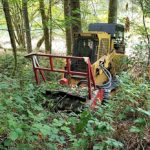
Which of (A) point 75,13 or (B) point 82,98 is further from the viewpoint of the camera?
(A) point 75,13

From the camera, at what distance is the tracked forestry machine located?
6574 mm

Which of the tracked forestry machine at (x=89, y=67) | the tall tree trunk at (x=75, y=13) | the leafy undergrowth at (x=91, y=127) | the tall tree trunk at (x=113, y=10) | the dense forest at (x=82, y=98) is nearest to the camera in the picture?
the leafy undergrowth at (x=91, y=127)

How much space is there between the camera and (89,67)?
627 cm

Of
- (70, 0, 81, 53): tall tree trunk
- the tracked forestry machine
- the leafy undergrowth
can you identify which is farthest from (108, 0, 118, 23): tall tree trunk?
the leafy undergrowth

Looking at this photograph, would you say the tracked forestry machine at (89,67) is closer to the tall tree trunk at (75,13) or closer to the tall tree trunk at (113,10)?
the tall tree trunk at (75,13)

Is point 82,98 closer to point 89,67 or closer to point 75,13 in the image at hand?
point 89,67

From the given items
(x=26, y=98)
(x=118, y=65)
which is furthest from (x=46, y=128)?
(x=118, y=65)

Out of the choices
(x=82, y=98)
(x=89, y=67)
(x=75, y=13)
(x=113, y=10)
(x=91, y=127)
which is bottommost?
(x=82, y=98)

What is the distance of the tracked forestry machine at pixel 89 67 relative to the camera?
21.6 feet

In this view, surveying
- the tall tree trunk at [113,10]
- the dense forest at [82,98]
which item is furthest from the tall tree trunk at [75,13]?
the tall tree trunk at [113,10]

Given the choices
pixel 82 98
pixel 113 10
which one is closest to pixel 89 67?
pixel 82 98

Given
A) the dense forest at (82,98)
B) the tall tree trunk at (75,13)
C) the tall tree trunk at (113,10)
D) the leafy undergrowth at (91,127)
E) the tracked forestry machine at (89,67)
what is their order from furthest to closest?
the tall tree trunk at (113,10)
the tall tree trunk at (75,13)
the tracked forestry machine at (89,67)
the dense forest at (82,98)
the leafy undergrowth at (91,127)

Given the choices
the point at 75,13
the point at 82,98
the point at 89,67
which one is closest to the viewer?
the point at 89,67

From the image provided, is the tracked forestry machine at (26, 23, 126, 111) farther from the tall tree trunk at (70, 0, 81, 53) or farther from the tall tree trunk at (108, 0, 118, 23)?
the tall tree trunk at (108, 0, 118, 23)
